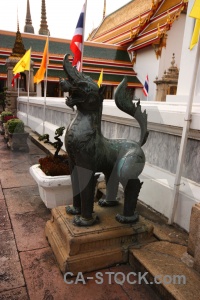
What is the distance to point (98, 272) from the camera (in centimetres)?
211

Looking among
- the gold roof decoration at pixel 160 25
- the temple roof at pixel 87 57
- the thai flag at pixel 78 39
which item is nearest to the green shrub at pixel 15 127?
the thai flag at pixel 78 39

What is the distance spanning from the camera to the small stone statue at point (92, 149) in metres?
1.98

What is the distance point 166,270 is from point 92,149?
1.12 meters

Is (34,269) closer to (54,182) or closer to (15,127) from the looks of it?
(54,182)

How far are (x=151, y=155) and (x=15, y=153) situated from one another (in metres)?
4.50

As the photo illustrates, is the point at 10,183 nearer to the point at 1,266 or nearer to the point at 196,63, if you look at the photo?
the point at 1,266

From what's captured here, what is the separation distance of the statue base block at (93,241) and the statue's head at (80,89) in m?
1.06

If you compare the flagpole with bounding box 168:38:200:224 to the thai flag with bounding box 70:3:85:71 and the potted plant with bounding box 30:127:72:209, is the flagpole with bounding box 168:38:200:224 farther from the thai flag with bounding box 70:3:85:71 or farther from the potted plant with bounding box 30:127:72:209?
the thai flag with bounding box 70:3:85:71

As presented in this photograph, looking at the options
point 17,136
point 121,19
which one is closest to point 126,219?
point 17,136

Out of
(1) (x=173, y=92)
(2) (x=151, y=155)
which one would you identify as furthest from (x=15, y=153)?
(1) (x=173, y=92)

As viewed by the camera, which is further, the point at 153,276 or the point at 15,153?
the point at 15,153

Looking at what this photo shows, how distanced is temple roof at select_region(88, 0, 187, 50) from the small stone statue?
18.3m

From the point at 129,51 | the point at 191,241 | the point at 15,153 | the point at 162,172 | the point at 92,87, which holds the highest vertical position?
the point at 129,51

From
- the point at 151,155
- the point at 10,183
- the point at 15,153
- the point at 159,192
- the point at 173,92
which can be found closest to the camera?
the point at 159,192
